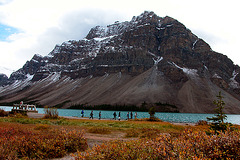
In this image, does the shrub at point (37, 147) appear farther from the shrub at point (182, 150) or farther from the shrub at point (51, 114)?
the shrub at point (51, 114)

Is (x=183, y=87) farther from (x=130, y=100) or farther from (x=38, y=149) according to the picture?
(x=38, y=149)

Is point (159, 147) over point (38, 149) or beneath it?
over

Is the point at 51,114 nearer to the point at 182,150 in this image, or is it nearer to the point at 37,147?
the point at 37,147

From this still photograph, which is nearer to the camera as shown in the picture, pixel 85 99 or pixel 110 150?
pixel 110 150

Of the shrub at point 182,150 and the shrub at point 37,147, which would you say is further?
the shrub at point 37,147

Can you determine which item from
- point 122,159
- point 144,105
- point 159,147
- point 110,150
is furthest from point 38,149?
point 144,105

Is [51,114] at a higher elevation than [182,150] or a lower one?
lower

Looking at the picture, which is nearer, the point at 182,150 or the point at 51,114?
the point at 182,150

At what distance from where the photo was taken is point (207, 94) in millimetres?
183125

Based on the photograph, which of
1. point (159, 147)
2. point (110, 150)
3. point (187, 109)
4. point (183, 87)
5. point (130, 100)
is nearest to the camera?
point (159, 147)

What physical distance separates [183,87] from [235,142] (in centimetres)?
19806

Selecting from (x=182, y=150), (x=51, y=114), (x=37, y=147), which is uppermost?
(x=182, y=150)

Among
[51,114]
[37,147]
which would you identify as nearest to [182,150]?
[37,147]

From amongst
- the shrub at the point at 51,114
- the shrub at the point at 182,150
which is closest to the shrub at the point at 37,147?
the shrub at the point at 182,150
